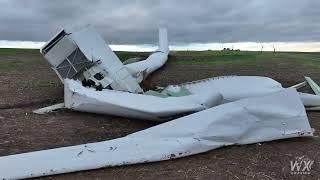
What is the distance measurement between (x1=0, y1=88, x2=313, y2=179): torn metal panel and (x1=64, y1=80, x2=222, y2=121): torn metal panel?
0.51 m

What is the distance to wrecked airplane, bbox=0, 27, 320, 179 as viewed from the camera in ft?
13.3

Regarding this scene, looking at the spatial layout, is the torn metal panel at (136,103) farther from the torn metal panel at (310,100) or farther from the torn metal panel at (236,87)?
the torn metal panel at (310,100)

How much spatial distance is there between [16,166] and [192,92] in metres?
2.73

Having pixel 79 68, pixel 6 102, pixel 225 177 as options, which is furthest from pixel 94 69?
pixel 225 177

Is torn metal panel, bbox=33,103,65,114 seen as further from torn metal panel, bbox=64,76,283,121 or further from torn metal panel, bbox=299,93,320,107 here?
torn metal panel, bbox=299,93,320,107

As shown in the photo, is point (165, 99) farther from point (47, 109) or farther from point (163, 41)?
point (163, 41)

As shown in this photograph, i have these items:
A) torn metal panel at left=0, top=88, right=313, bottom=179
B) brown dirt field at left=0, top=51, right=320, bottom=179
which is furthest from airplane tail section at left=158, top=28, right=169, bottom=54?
torn metal panel at left=0, top=88, right=313, bottom=179

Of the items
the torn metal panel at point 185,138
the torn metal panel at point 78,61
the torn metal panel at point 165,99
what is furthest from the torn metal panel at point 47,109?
the torn metal panel at point 185,138

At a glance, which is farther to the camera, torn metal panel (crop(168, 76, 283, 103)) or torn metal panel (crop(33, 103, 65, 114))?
torn metal panel (crop(33, 103, 65, 114))

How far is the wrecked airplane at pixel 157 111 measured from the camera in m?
4.05

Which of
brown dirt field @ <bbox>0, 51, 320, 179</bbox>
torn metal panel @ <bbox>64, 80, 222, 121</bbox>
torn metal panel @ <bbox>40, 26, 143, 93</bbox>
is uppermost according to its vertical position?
torn metal panel @ <bbox>40, 26, 143, 93</bbox>

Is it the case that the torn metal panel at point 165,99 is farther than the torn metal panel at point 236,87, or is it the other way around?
the torn metal panel at point 236,87

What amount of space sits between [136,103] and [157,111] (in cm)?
32

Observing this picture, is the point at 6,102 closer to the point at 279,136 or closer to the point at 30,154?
the point at 30,154
